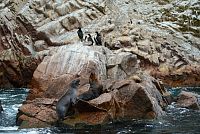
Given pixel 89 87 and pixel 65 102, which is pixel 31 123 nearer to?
pixel 65 102

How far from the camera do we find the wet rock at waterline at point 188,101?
78.0ft

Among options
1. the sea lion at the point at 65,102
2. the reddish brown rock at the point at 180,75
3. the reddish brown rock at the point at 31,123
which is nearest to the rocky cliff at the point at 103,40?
the reddish brown rock at the point at 180,75

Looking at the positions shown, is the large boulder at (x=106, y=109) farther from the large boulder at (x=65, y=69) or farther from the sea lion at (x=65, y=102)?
the large boulder at (x=65, y=69)

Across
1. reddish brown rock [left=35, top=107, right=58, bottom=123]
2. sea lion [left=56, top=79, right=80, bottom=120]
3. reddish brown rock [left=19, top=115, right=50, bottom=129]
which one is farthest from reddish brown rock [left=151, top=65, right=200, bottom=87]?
reddish brown rock [left=19, top=115, right=50, bottom=129]

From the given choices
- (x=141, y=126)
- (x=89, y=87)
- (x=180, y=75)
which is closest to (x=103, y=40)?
(x=180, y=75)

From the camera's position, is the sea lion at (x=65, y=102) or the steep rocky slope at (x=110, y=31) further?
the steep rocky slope at (x=110, y=31)

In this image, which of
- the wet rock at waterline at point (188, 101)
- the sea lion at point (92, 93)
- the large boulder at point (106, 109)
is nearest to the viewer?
the large boulder at point (106, 109)

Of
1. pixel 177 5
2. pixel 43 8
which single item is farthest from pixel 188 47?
pixel 43 8

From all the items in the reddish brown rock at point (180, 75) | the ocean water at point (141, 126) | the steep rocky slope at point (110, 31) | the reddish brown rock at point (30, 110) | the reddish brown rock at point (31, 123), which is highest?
the reddish brown rock at point (30, 110)

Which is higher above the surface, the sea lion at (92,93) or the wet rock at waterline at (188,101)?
the sea lion at (92,93)

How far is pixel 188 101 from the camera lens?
24.6 m

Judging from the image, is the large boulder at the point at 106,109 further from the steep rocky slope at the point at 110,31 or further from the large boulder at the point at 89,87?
the steep rocky slope at the point at 110,31

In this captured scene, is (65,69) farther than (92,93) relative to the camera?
Yes

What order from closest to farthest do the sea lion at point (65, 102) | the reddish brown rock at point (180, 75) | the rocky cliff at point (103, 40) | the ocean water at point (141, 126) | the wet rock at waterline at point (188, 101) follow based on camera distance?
the ocean water at point (141, 126) < the sea lion at point (65, 102) < the wet rock at waterline at point (188, 101) < the rocky cliff at point (103, 40) < the reddish brown rock at point (180, 75)
